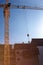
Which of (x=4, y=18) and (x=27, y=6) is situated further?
(x=27, y=6)

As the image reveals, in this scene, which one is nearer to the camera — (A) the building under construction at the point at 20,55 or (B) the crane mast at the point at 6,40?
(A) the building under construction at the point at 20,55

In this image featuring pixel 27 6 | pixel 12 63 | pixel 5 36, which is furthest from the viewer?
pixel 27 6

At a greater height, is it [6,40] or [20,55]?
[6,40]

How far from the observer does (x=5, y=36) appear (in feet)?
56.8

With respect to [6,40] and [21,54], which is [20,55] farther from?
[6,40]

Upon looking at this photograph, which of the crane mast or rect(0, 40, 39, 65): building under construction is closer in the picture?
rect(0, 40, 39, 65): building under construction

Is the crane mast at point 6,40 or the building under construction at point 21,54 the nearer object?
the building under construction at point 21,54

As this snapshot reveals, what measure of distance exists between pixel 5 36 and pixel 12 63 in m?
4.02

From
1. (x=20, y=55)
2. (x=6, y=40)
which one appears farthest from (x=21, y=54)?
(x=6, y=40)

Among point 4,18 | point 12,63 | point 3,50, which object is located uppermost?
point 4,18

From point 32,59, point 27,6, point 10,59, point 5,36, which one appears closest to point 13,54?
point 10,59

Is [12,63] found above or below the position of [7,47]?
below

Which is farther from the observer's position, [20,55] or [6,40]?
[6,40]

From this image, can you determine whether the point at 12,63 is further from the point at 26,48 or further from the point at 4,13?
the point at 4,13
